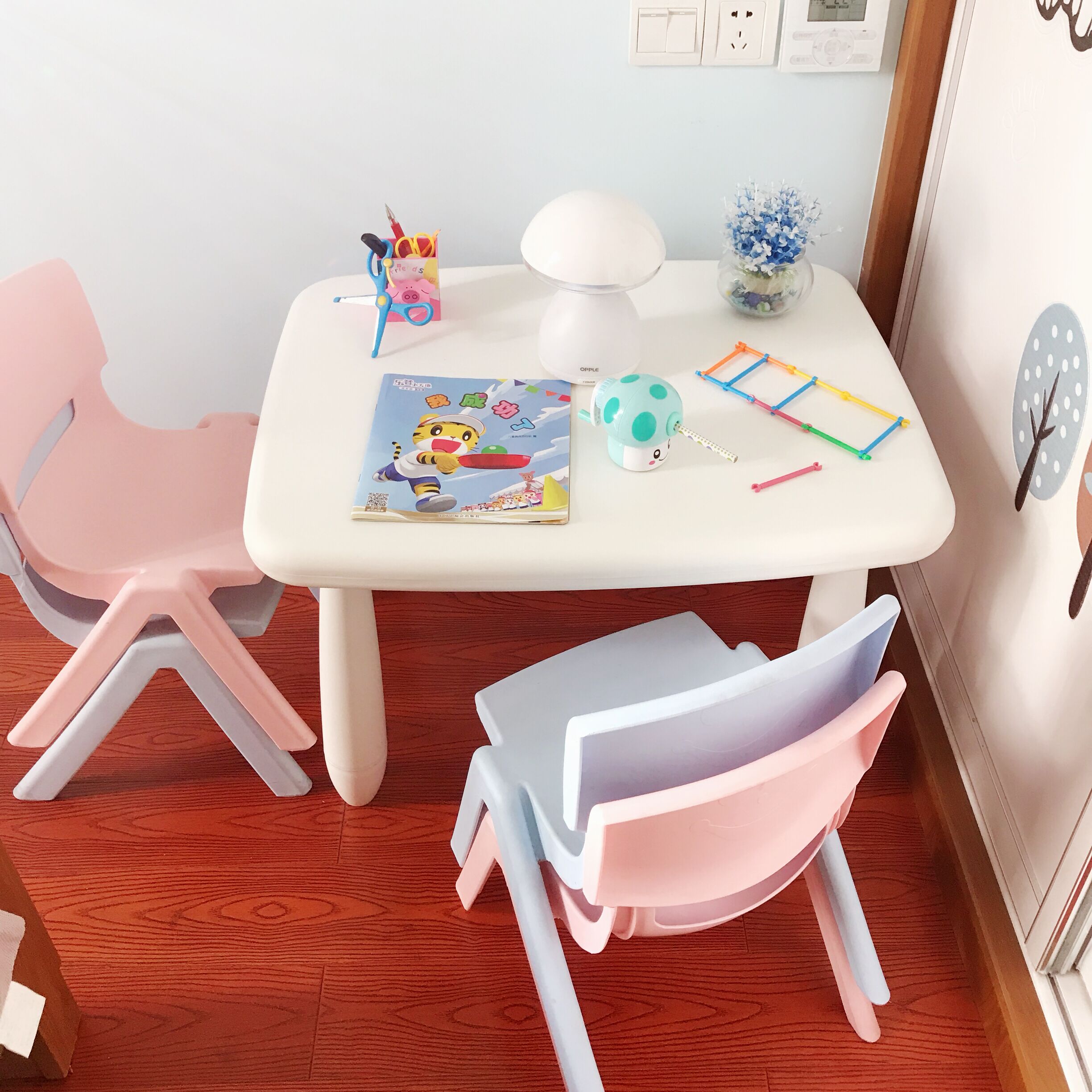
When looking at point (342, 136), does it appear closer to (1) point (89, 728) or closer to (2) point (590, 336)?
(2) point (590, 336)

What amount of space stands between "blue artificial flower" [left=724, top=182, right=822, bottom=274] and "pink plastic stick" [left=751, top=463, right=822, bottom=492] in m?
0.34

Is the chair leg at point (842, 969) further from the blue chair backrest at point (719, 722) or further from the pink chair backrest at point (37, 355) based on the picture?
the pink chair backrest at point (37, 355)

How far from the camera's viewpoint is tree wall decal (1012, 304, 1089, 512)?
1135 millimetres

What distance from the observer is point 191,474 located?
5.01ft

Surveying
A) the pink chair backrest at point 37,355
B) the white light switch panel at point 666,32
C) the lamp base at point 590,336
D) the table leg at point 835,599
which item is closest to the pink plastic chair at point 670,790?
the table leg at point 835,599

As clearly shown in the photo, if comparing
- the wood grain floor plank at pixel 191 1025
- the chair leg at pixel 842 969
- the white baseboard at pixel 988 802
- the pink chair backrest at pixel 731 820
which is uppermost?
the pink chair backrest at pixel 731 820

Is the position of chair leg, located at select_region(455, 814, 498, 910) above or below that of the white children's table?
below

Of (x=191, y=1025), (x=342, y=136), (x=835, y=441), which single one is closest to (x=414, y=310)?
(x=342, y=136)

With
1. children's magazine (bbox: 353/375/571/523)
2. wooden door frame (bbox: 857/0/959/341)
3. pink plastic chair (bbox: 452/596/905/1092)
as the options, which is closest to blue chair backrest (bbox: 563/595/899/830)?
pink plastic chair (bbox: 452/596/905/1092)

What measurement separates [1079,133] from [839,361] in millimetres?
372

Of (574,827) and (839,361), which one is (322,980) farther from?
(839,361)

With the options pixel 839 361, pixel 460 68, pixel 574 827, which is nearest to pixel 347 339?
pixel 460 68

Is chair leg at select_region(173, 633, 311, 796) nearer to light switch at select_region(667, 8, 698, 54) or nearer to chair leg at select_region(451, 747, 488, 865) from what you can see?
chair leg at select_region(451, 747, 488, 865)

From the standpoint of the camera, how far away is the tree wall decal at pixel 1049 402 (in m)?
1.13
